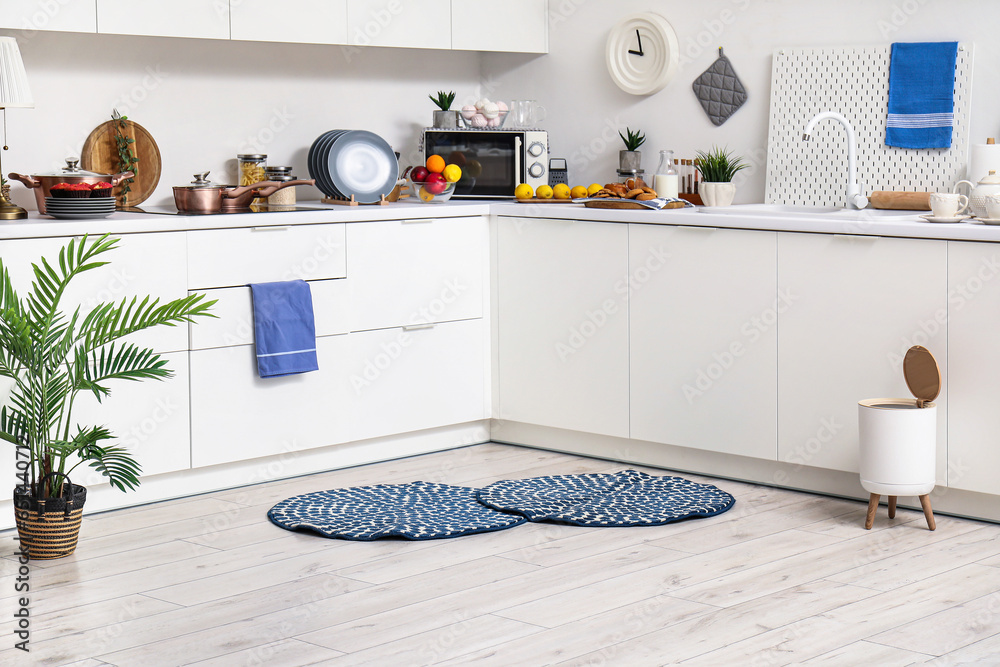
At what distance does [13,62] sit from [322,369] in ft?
4.28

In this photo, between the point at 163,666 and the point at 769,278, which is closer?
the point at 163,666

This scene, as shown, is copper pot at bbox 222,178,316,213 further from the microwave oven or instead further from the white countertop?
the microwave oven

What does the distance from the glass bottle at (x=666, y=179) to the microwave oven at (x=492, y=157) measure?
18.3 inches

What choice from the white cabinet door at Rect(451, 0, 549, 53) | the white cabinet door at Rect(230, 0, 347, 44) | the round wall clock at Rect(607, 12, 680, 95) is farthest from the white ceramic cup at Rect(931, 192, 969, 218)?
the white cabinet door at Rect(230, 0, 347, 44)

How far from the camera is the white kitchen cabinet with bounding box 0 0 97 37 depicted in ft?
12.0

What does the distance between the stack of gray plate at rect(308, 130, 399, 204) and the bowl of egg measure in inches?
17.3

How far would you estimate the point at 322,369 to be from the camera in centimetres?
408

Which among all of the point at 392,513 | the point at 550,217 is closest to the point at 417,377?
the point at 550,217

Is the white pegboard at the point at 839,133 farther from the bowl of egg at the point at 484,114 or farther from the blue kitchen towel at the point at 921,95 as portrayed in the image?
the bowl of egg at the point at 484,114

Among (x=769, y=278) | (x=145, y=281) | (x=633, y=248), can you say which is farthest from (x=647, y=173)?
(x=145, y=281)

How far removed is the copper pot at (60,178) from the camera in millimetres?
3703

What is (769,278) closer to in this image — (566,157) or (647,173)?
(647,173)

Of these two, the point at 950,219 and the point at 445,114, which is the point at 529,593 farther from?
the point at 445,114

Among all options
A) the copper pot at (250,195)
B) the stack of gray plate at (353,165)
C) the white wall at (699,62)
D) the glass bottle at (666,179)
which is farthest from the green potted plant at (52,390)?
the white wall at (699,62)
